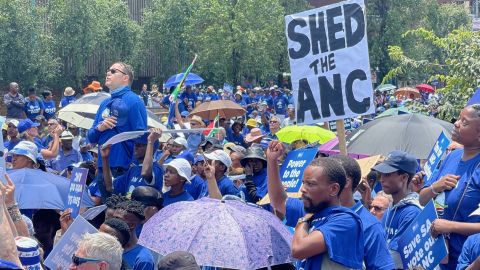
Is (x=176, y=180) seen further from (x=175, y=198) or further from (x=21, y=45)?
(x=21, y=45)

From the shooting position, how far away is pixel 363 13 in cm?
682

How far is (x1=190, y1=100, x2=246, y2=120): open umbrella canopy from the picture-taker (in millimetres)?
18188

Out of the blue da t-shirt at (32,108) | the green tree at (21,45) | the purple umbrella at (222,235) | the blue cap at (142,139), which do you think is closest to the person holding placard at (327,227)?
the purple umbrella at (222,235)

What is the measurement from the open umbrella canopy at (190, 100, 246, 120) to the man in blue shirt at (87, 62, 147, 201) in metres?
9.87

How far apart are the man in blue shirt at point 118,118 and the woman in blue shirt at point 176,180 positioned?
0.58 metres

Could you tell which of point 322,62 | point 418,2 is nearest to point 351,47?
point 322,62

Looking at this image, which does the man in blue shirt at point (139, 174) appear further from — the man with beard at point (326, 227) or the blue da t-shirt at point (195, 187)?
the man with beard at point (326, 227)

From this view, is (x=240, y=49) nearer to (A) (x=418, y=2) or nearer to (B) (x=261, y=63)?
(B) (x=261, y=63)

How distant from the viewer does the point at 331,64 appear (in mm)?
6867

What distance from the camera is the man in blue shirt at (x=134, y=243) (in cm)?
546

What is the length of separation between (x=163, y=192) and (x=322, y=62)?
6.41 ft

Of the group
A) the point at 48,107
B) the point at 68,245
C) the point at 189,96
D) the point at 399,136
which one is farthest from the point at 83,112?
the point at 189,96

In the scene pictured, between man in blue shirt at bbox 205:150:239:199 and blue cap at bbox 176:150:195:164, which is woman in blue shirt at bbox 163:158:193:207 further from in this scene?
blue cap at bbox 176:150:195:164

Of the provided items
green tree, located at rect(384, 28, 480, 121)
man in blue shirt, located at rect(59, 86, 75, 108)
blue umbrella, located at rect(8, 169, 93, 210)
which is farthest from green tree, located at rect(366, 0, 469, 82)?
blue umbrella, located at rect(8, 169, 93, 210)
